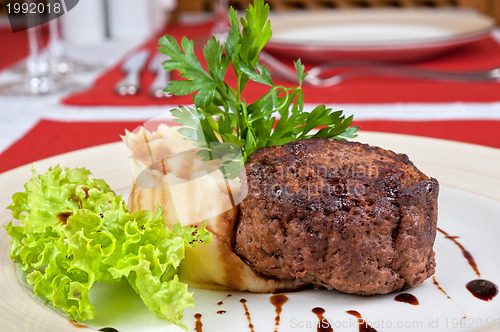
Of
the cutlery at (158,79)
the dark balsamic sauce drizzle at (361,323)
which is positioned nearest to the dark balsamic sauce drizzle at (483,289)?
the dark balsamic sauce drizzle at (361,323)

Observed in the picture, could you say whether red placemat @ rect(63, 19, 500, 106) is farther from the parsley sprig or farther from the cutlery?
the parsley sprig

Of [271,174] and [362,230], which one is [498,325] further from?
[271,174]

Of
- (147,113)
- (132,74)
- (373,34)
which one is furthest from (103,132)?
(373,34)

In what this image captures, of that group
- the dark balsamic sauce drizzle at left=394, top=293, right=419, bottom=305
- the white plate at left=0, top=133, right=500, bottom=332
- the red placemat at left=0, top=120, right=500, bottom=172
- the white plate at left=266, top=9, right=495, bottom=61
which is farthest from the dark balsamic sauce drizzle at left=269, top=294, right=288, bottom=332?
the white plate at left=266, top=9, right=495, bottom=61

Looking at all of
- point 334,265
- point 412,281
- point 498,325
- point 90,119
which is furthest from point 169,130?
point 90,119

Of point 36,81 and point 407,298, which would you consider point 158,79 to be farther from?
point 407,298

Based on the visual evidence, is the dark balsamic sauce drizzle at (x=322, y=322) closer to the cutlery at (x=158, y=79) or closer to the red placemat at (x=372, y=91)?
the red placemat at (x=372, y=91)

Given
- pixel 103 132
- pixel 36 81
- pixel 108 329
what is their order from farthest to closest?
pixel 36 81 < pixel 103 132 < pixel 108 329
